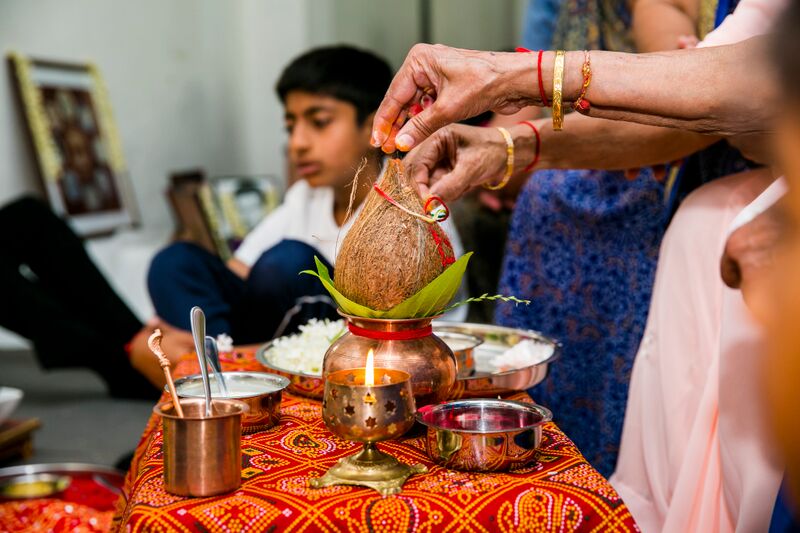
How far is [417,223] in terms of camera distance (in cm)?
121

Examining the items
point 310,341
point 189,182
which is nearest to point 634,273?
point 310,341

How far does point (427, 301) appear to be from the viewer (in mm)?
1180

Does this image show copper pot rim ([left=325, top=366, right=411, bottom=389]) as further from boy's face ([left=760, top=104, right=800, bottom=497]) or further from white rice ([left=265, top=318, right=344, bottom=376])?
boy's face ([left=760, top=104, right=800, bottom=497])

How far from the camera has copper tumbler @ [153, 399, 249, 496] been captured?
3.22 feet

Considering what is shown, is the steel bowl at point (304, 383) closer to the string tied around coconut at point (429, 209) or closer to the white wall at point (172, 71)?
the string tied around coconut at point (429, 209)

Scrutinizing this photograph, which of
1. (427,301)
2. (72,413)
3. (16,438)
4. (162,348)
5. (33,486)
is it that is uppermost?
(427,301)

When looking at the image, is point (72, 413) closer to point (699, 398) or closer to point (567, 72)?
point (699, 398)

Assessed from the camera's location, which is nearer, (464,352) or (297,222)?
(464,352)

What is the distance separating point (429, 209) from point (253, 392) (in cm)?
39

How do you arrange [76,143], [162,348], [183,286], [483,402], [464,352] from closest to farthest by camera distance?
[483,402], [464,352], [162,348], [183,286], [76,143]

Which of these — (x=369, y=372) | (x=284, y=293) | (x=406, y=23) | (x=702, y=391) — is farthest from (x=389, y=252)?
(x=406, y=23)

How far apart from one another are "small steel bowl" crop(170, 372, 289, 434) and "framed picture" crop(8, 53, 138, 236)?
3579 mm

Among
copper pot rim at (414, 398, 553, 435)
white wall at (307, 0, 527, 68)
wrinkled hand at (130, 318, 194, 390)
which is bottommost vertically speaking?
wrinkled hand at (130, 318, 194, 390)

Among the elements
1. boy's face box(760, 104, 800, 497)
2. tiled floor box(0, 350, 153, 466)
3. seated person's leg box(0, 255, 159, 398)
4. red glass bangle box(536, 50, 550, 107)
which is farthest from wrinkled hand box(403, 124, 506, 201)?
seated person's leg box(0, 255, 159, 398)
